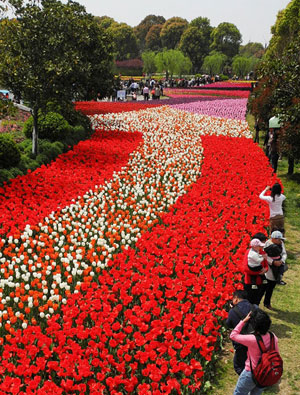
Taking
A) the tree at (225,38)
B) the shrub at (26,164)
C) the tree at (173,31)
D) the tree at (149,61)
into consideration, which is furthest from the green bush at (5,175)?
the tree at (173,31)

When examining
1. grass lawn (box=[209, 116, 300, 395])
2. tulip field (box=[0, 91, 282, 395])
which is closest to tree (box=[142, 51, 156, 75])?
tulip field (box=[0, 91, 282, 395])

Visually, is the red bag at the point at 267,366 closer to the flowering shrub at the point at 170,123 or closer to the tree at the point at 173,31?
the flowering shrub at the point at 170,123

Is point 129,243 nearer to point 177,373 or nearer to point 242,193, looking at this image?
point 177,373

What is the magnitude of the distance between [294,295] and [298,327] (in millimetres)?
1029

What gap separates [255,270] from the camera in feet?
20.6

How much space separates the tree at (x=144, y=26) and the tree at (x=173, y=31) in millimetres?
14435

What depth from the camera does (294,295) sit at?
766 centimetres

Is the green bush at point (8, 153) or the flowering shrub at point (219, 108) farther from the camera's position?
the flowering shrub at point (219, 108)

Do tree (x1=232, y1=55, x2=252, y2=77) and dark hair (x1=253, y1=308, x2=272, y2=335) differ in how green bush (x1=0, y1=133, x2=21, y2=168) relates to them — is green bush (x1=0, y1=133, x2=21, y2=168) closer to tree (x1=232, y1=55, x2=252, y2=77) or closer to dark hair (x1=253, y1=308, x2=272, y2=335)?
dark hair (x1=253, y1=308, x2=272, y2=335)

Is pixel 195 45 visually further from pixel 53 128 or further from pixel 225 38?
pixel 53 128

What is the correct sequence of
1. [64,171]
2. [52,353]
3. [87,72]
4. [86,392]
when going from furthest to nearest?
[87,72] < [64,171] < [52,353] < [86,392]

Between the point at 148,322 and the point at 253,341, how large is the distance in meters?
2.22

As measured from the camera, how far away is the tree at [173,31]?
108 meters

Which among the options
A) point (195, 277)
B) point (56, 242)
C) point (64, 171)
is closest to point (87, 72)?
point (64, 171)
